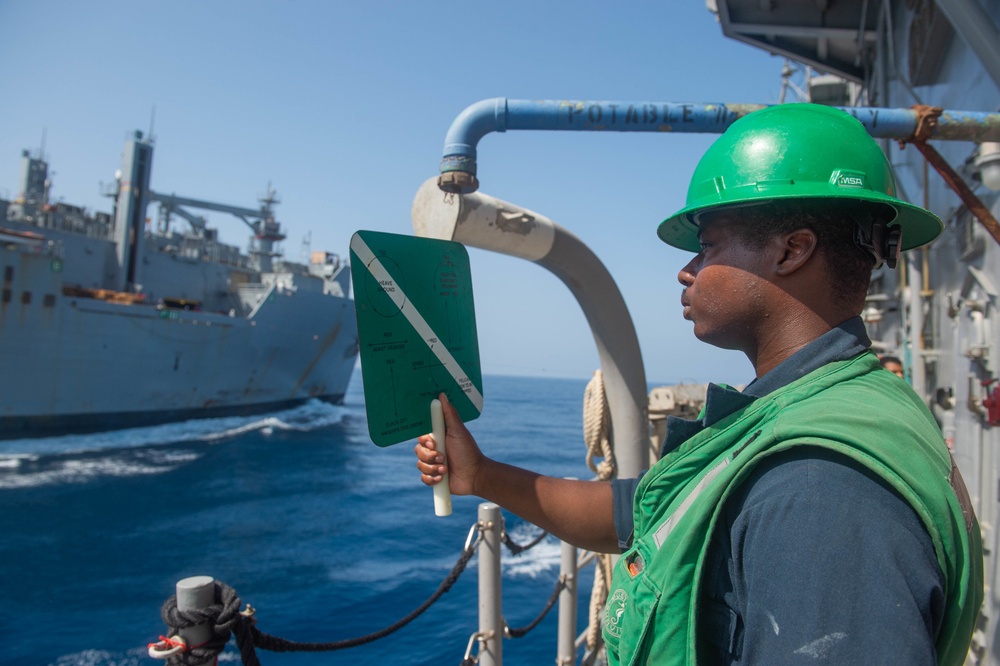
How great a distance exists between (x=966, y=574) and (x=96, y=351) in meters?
29.7

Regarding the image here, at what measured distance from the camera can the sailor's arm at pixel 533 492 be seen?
5.65ft

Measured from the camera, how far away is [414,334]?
1671 millimetres

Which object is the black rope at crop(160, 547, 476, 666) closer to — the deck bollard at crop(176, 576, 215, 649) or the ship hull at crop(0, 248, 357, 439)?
the deck bollard at crop(176, 576, 215, 649)

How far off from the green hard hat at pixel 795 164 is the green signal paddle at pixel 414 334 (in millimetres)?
747

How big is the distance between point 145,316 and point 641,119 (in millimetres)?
28620

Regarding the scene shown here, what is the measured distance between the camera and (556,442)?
36.3 m

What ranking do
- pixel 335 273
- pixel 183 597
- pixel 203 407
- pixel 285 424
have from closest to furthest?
1. pixel 183 597
2. pixel 203 407
3. pixel 285 424
4. pixel 335 273

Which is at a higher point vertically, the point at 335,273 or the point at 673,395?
the point at 335,273

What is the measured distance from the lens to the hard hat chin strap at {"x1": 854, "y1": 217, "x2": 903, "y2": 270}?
4.00 feet

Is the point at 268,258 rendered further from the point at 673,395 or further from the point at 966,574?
the point at 966,574

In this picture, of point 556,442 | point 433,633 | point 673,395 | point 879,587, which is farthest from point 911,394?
point 556,442

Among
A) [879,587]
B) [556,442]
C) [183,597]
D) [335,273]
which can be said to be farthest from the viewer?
[335,273]

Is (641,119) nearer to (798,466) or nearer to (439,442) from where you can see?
(439,442)

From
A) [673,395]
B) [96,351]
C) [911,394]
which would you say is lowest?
[96,351]
